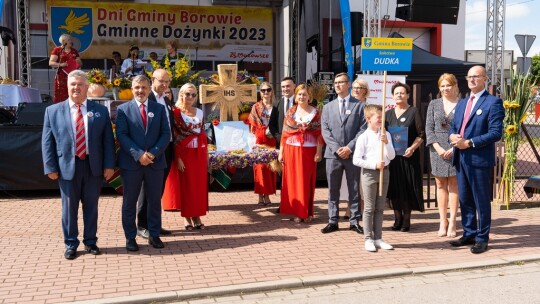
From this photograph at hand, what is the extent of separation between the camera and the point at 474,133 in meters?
5.68

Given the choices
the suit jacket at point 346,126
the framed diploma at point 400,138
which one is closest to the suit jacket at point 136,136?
the suit jacket at point 346,126

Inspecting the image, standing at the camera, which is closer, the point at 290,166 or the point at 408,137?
the point at 408,137

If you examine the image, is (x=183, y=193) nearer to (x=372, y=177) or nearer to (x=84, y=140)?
(x=84, y=140)

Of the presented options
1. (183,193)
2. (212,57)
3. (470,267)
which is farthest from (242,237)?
(212,57)

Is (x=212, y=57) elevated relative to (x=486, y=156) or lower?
elevated

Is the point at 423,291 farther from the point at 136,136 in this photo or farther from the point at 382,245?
the point at 136,136

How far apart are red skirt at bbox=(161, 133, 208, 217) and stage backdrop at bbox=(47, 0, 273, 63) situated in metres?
13.6

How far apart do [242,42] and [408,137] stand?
1453 centimetres

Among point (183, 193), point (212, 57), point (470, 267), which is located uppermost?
point (212, 57)

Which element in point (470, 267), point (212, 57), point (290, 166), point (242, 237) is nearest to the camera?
point (470, 267)

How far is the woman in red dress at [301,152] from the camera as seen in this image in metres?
6.89

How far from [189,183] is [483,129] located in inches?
130

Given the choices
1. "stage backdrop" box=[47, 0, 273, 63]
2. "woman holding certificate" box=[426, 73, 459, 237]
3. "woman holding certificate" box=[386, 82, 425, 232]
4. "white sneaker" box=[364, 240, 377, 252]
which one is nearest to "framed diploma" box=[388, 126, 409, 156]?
"woman holding certificate" box=[386, 82, 425, 232]

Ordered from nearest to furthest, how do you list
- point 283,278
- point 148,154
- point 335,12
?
point 283,278 → point 148,154 → point 335,12
